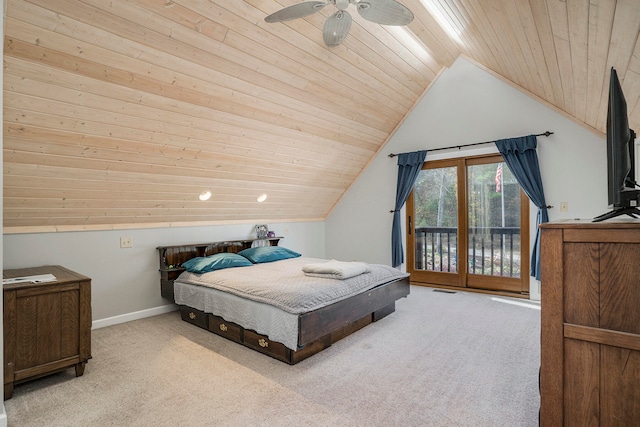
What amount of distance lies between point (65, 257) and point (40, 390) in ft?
4.61

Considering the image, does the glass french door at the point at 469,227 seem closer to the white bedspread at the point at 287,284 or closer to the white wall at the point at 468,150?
the white wall at the point at 468,150

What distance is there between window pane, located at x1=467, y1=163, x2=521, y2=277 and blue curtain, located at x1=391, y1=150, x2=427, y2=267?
0.74m

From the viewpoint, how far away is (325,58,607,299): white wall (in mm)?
3994

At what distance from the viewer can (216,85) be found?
2934 mm

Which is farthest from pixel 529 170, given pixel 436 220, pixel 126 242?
pixel 126 242

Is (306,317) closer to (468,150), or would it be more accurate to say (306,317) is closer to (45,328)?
(45,328)

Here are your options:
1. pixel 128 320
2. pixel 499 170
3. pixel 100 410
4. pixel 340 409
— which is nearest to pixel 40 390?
pixel 100 410

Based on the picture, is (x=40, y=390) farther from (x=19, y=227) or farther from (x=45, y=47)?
(x=45, y=47)

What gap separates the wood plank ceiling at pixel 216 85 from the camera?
2092 millimetres

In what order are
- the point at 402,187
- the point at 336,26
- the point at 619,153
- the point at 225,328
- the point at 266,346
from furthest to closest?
the point at 402,187 → the point at 225,328 → the point at 266,346 → the point at 336,26 → the point at 619,153

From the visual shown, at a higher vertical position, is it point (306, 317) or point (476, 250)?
point (476, 250)

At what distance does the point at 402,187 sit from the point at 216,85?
10.5 ft

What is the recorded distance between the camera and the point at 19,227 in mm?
3037

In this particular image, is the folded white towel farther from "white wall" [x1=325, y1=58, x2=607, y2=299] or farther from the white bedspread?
"white wall" [x1=325, y1=58, x2=607, y2=299]
